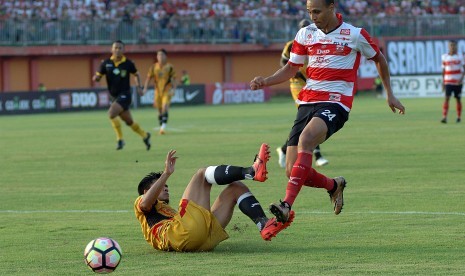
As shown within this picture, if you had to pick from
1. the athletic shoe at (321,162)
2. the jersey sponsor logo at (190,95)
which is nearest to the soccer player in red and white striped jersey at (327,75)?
the athletic shoe at (321,162)

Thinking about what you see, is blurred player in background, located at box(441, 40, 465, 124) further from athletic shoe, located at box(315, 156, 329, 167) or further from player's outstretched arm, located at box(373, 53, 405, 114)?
player's outstretched arm, located at box(373, 53, 405, 114)

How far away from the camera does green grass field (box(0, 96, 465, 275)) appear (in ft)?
29.6

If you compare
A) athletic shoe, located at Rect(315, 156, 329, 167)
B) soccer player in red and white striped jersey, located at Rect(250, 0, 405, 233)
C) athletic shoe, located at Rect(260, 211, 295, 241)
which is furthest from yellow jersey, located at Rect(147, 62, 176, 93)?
athletic shoe, located at Rect(260, 211, 295, 241)

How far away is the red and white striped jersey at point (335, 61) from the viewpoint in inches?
428

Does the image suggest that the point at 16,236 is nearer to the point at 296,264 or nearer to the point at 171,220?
the point at 171,220

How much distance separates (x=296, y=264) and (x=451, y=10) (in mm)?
60962

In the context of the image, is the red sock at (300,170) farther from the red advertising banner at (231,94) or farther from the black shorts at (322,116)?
the red advertising banner at (231,94)

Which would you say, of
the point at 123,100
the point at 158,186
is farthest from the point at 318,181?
the point at 123,100

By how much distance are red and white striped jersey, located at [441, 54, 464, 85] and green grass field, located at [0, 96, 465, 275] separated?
2.64 m

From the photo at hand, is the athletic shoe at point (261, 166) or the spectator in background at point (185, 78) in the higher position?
the athletic shoe at point (261, 166)

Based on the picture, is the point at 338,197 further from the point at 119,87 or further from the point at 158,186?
the point at 119,87

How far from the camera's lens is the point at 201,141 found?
26594 millimetres

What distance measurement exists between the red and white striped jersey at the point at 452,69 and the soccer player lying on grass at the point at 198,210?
2252 centimetres

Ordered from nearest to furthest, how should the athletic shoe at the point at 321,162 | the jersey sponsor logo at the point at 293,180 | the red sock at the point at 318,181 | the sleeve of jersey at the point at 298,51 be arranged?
1. the jersey sponsor logo at the point at 293,180
2. the red sock at the point at 318,181
3. the sleeve of jersey at the point at 298,51
4. the athletic shoe at the point at 321,162
